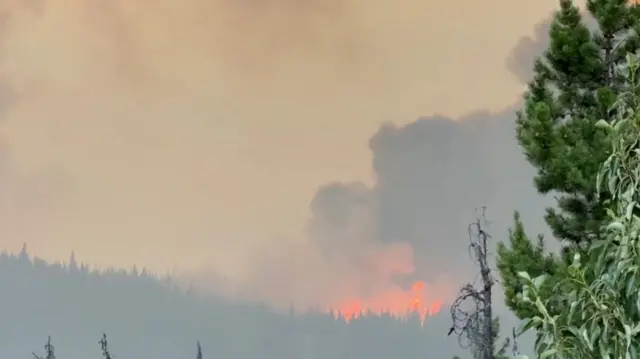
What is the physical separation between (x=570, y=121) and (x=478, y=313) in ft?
7.05

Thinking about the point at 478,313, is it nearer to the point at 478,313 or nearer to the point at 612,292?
the point at 478,313

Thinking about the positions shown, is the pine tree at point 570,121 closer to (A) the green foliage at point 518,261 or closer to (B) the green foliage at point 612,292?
(A) the green foliage at point 518,261

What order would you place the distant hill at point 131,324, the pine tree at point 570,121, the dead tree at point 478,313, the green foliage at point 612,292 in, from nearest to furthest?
the green foliage at point 612,292 < the dead tree at point 478,313 < the pine tree at point 570,121 < the distant hill at point 131,324

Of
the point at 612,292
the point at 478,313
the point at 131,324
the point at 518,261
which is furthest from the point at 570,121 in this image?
the point at 131,324

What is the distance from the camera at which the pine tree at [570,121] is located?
5730 millimetres

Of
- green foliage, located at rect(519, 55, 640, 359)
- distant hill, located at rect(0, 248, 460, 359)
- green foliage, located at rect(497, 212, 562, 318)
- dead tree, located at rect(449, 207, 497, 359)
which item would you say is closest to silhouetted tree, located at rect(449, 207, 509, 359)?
dead tree, located at rect(449, 207, 497, 359)

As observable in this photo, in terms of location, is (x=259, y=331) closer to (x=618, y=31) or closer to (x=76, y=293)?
(x=76, y=293)

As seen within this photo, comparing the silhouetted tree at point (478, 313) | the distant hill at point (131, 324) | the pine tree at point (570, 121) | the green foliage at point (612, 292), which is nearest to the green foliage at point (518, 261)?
the pine tree at point (570, 121)

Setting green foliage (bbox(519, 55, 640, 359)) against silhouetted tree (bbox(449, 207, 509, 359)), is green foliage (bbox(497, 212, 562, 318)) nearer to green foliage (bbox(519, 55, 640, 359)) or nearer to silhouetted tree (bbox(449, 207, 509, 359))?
silhouetted tree (bbox(449, 207, 509, 359))

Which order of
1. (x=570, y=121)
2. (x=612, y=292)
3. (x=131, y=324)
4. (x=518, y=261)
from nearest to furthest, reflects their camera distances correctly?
(x=612, y=292) < (x=518, y=261) < (x=570, y=121) < (x=131, y=324)

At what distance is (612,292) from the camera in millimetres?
2514

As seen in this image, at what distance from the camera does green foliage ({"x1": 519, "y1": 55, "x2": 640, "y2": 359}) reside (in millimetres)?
2428

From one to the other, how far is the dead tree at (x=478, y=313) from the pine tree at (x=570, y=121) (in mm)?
892

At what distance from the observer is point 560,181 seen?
5859 millimetres
